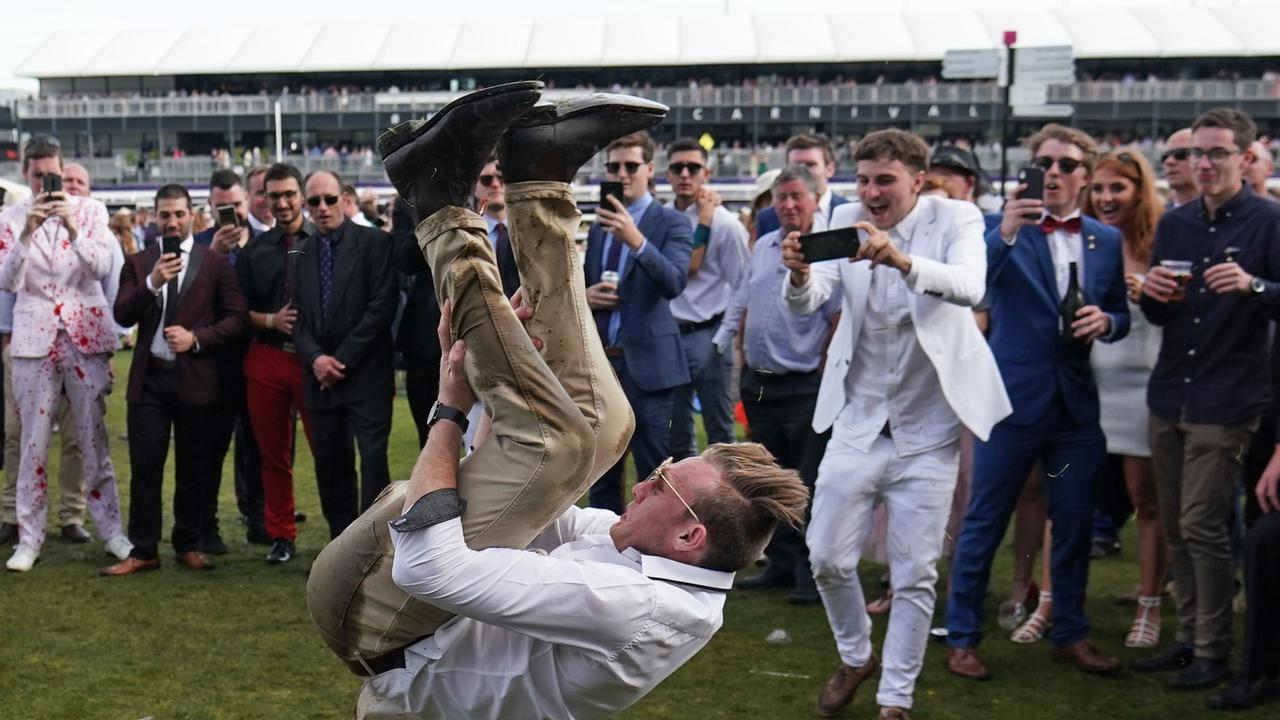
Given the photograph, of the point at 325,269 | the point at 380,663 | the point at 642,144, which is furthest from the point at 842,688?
the point at 325,269

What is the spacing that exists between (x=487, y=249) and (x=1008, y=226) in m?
2.85

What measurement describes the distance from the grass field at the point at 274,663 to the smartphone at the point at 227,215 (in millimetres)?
1825

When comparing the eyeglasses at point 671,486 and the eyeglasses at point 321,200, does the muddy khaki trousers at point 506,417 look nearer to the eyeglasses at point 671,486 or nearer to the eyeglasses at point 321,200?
the eyeglasses at point 671,486

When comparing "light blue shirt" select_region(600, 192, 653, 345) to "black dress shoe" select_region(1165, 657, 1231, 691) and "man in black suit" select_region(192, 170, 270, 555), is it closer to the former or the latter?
"man in black suit" select_region(192, 170, 270, 555)

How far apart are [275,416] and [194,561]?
0.86 m

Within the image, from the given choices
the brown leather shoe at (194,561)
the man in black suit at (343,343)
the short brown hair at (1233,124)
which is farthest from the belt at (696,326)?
the short brown hair at (1233,124)

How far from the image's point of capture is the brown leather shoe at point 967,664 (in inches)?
219

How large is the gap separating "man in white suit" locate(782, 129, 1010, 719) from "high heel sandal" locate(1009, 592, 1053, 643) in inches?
48.0

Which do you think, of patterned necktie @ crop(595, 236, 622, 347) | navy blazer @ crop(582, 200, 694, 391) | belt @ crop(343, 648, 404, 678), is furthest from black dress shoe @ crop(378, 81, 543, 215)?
patterned necktie @ crop(595, 236, 622, 347)

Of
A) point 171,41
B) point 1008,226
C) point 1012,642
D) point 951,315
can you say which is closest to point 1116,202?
point 1008,226

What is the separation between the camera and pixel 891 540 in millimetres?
5043

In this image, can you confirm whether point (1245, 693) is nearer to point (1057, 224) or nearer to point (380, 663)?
point (1057, 224)

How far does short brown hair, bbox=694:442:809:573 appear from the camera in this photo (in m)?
3.18

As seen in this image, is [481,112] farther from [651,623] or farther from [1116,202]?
[1116,202]
